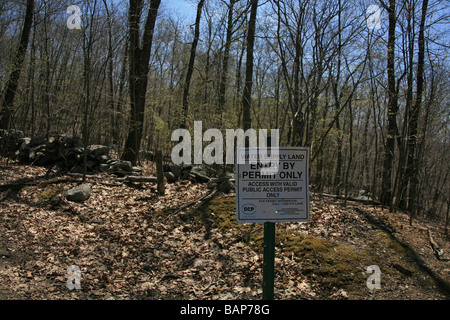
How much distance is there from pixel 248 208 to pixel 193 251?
2.79 meters

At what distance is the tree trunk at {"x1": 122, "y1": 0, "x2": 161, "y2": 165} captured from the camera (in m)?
9.71

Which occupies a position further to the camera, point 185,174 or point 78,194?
point 185,174

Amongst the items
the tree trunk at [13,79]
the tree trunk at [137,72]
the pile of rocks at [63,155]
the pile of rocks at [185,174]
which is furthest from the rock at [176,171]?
the tree trunk at [13,79]

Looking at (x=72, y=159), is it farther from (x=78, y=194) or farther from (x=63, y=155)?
(x=78, y=194)

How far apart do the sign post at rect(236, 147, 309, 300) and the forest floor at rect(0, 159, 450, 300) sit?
6.06 feet

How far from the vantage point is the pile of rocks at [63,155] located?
28.2 feet

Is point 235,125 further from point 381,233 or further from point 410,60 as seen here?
point 381,233

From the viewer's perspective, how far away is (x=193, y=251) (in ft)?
16.3

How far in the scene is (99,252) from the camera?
480cm

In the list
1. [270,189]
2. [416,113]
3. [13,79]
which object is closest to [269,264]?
[270,189]

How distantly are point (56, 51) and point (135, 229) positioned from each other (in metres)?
14.5

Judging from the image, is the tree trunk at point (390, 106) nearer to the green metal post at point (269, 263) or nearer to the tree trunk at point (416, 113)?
the tree trunk at point (416, 113)

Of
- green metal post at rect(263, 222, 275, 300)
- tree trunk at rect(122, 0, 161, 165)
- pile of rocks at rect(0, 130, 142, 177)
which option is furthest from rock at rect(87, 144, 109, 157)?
green metal post at rect(263, 222, 275, 300)

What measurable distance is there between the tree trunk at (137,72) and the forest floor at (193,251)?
11.6 ft
